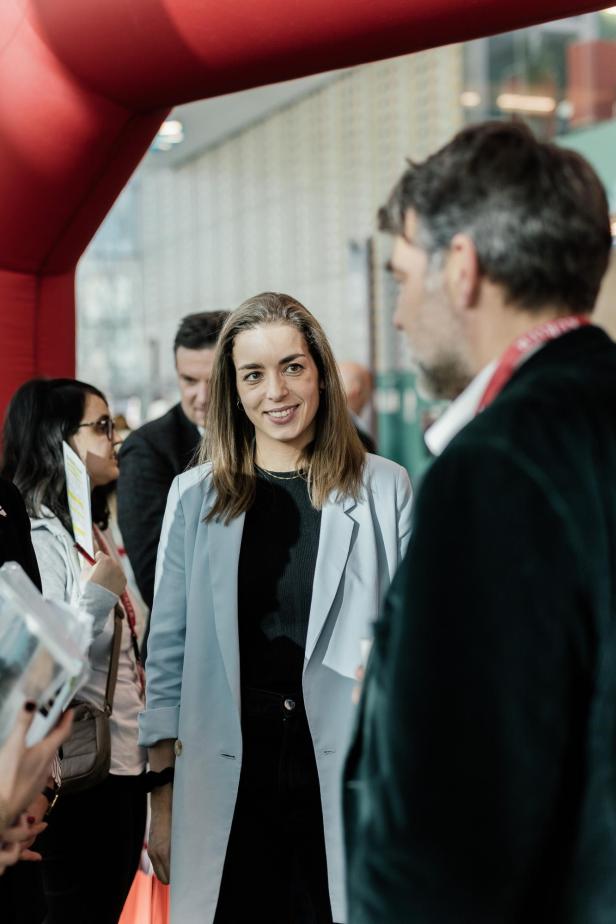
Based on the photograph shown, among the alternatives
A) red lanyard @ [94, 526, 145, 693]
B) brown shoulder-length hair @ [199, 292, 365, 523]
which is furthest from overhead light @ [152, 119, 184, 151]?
brown shoulder-length hair @ [199, 292, 365, 523]

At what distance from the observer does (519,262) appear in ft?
3.74

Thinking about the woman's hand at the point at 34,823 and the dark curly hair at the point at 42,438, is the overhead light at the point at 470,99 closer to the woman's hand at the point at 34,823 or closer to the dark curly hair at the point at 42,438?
the dark curly hair at the point at 42,438

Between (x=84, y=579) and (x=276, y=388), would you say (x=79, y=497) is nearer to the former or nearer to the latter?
(x=84, y=579)

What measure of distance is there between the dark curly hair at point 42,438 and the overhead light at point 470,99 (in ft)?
32.7

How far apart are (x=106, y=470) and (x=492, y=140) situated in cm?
181

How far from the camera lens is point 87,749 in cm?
239

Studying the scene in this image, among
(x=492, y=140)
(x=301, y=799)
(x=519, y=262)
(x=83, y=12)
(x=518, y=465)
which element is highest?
(x=83, y=12)

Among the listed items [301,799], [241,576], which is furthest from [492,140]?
[301,799]

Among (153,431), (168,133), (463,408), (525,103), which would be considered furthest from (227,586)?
(525,103)

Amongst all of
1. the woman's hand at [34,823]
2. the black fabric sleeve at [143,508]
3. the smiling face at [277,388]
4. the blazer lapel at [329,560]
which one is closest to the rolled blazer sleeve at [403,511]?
the blazer lapel at [329,560]

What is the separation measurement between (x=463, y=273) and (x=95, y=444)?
1.75 m

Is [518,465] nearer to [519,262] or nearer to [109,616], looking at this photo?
[519,262]

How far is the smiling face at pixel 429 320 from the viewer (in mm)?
1192

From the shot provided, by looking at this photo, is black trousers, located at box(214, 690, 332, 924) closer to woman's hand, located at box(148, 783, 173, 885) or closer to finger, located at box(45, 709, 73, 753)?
woman's hand, located at box(148, 783, 173, 885)
